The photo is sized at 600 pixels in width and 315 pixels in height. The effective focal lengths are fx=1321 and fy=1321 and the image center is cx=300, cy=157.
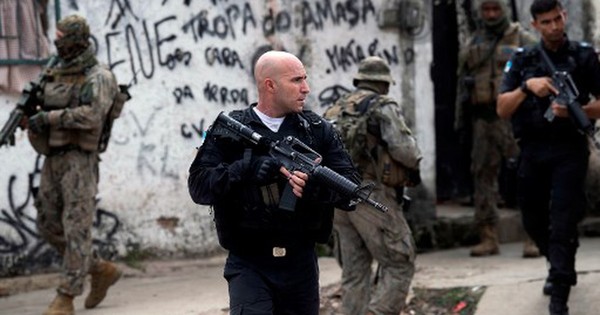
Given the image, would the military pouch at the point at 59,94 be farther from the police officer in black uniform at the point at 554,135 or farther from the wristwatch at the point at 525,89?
the wristwatch at the point at 525,89

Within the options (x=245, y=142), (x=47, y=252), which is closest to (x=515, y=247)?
(x=47, y=252)

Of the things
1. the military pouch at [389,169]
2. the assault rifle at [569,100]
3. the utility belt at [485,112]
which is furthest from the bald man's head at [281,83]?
the utility belt at [485,112]

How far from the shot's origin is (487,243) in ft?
36.2

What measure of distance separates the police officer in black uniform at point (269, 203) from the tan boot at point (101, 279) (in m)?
3.25

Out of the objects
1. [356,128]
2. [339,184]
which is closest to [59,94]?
[356,128]

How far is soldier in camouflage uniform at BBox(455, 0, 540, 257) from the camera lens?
10.8 meters

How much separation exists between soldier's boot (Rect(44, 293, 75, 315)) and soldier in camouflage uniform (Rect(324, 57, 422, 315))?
187 centimetres

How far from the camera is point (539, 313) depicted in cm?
832

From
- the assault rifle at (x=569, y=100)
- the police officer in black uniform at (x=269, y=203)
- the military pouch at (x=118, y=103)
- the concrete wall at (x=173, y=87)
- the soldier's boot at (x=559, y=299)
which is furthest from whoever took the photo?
the concrete wall at (x=173, y=87)

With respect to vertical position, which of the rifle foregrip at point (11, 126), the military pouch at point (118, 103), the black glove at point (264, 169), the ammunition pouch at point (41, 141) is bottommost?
the black glove at point (264, 169)

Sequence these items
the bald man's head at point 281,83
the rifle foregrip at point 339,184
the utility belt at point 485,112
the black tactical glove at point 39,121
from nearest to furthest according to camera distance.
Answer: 1. the rifle foregrip at point 339,184
2. the bald man's head at point 281,83
3. the black tactical glove at point 39,121
4. the utility belt at point 485,112

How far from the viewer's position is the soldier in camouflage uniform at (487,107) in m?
10.8

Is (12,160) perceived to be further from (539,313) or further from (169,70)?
(539,313)

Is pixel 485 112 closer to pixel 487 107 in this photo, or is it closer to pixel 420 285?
pixel 487 107
